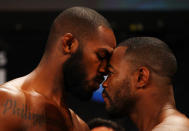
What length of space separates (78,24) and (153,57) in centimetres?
44

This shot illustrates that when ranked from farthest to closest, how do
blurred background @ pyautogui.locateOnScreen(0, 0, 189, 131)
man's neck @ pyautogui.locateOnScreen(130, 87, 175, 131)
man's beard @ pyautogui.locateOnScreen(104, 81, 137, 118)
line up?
blurred background @ pyautogui.locateOnScreen(0, 0, 189, 131), man's beard @ pyautogui.locateOnScreen(104, 81, 137, 118), man's neck @ pyautogui.locateOnScreen(130, 87, 175, 131)

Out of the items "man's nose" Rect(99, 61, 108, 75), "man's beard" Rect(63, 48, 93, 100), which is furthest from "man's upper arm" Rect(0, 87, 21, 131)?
"man's nose" Rect(99, 61, 108, 75)

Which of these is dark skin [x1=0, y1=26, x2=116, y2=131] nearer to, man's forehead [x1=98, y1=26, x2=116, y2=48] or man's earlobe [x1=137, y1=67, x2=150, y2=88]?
man's forehead [x1=98, y1=26, x2=116, y2=48]

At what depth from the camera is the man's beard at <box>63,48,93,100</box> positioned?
6.65 ft

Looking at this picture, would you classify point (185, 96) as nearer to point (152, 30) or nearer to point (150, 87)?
point (152, 30)

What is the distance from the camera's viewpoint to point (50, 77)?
6.64 feet

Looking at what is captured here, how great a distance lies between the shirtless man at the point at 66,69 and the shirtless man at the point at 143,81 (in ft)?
0.34

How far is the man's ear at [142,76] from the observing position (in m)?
2.06

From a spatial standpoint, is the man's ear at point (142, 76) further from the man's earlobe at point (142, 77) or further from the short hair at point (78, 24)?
the short hair at point (78, 24)

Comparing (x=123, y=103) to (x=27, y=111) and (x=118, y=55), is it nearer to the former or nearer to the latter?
(x=118, y=55)

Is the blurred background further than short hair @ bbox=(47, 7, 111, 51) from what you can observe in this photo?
Yes

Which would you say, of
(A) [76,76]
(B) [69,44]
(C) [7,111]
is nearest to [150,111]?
(A) [76,76]

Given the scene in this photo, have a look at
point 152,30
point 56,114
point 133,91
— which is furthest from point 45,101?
point 152,30

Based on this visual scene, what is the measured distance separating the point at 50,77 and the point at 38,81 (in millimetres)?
66
